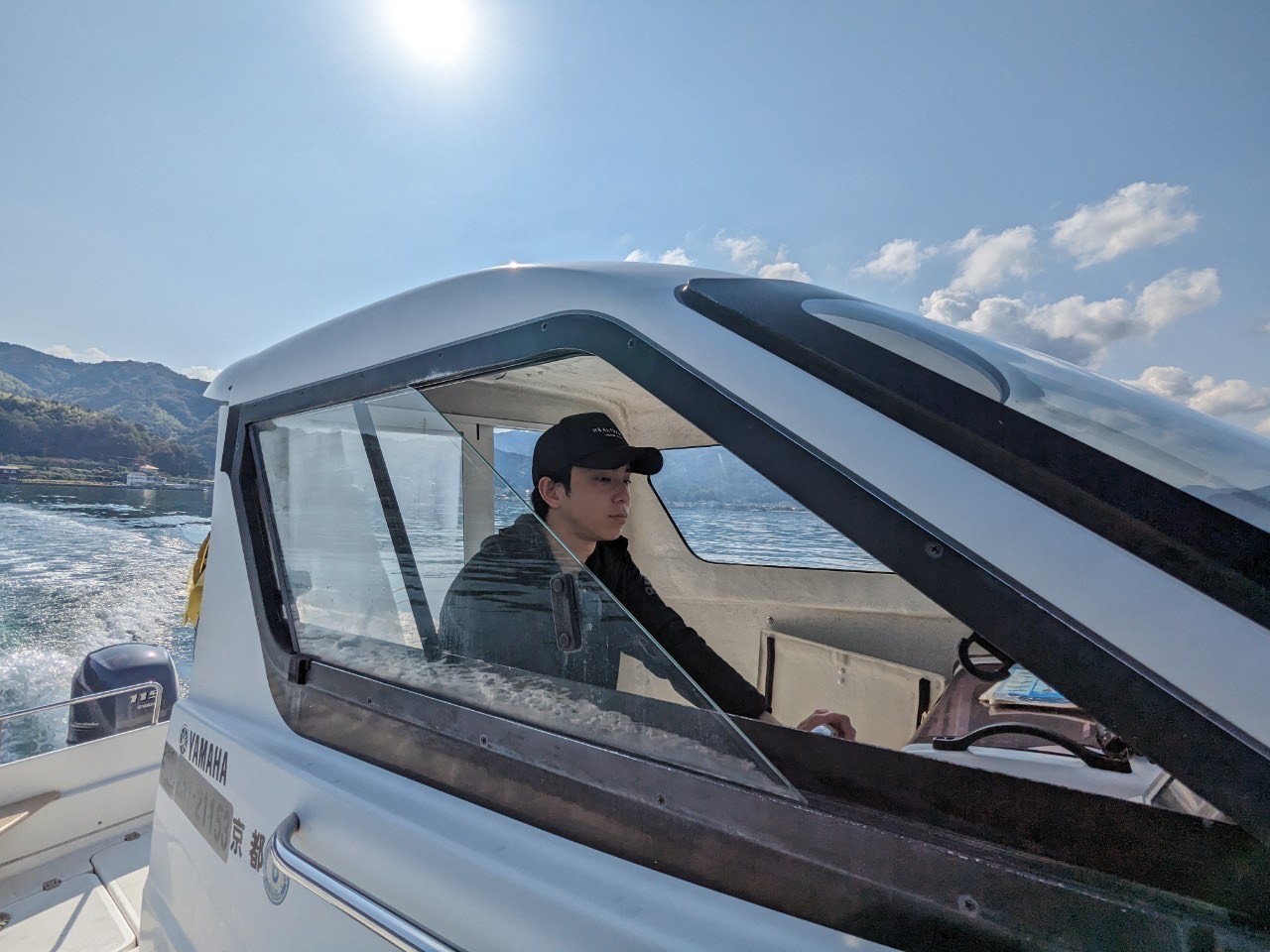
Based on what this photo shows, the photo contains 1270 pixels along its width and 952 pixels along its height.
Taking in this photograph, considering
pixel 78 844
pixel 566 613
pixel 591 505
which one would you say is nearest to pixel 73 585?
pixel 78 844

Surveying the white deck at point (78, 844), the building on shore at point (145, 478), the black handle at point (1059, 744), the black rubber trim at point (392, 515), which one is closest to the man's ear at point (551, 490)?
the black rubber trim at point (392, 515)

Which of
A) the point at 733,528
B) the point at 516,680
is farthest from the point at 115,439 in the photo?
the point at 516,680

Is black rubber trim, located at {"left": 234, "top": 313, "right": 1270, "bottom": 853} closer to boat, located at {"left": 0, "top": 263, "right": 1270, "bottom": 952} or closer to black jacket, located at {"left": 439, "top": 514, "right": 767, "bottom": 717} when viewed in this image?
boat, located at {"left": 0, "top": 263, "right": 1270, "bottom": 952}

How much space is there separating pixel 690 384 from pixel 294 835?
3.51ft

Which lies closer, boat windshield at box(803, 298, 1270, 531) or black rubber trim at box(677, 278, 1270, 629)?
black rubber trim at box(677, 278, 1270, 629)

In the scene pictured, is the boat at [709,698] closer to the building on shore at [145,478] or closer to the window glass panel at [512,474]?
the window glass panel at [512,474]

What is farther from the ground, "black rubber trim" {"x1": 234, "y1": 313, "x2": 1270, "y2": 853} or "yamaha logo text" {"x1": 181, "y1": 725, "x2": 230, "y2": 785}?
"black rubber trim" {"x1": 234, "y1": 313, "x2": 1270, "y2": 853}

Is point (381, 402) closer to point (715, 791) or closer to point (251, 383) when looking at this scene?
point (251, 383)

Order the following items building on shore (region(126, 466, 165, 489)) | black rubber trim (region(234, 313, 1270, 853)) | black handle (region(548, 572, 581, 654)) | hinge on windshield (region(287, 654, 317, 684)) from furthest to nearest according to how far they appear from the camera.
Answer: building on shore (region(126, 466, 165, 489))
hinge on windshield (region(287, 654, 317, 684))
black handle (region(548, 572, 581, 654))
black rubber trim (region(234, 313, 1270, 853))

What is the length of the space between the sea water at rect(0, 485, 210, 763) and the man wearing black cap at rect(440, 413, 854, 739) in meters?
4.55

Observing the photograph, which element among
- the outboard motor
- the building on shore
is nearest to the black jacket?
the outboard motor

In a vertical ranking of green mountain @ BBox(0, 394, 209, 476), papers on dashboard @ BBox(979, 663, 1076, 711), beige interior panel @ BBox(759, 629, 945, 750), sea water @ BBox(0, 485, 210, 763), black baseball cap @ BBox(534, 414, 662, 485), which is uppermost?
green mountain @ BBox(0, 394, 209, 476)

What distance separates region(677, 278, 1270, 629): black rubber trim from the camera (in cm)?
62

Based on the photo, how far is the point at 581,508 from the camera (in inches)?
75.1
